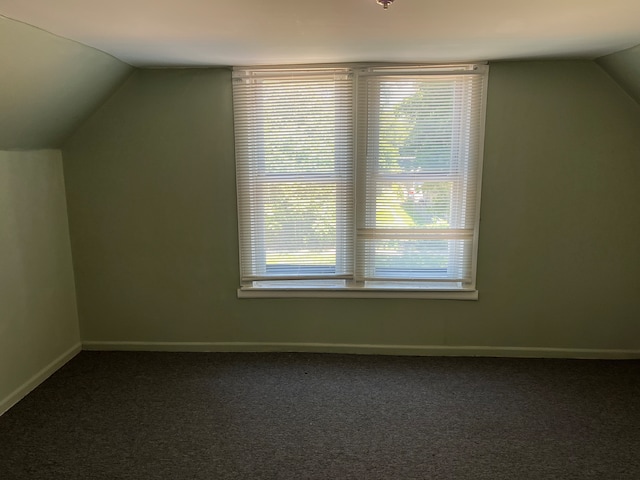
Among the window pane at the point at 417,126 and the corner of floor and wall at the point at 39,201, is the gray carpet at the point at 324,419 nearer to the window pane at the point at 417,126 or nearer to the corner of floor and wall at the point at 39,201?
the corner of floor and wall at the point at 39,201

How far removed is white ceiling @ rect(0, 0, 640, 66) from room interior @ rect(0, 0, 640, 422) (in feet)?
0.16

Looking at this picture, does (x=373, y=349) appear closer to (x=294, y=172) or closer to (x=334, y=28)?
(x=294, y=172)

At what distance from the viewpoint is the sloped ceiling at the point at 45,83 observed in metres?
1.95

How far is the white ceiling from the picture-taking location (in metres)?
1.69

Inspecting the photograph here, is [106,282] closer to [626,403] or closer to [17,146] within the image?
[17,146]

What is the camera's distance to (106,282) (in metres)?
3.20

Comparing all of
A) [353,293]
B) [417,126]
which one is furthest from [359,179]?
[353,293]

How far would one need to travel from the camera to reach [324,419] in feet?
8.05

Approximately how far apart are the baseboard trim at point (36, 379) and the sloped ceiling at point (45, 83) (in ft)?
4.59

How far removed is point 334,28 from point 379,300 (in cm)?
181

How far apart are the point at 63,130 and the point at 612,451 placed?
358cm

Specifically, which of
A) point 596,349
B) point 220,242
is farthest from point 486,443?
point 220,242

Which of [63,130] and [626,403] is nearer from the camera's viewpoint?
[626,403]

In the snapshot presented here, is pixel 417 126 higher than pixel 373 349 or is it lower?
higher
